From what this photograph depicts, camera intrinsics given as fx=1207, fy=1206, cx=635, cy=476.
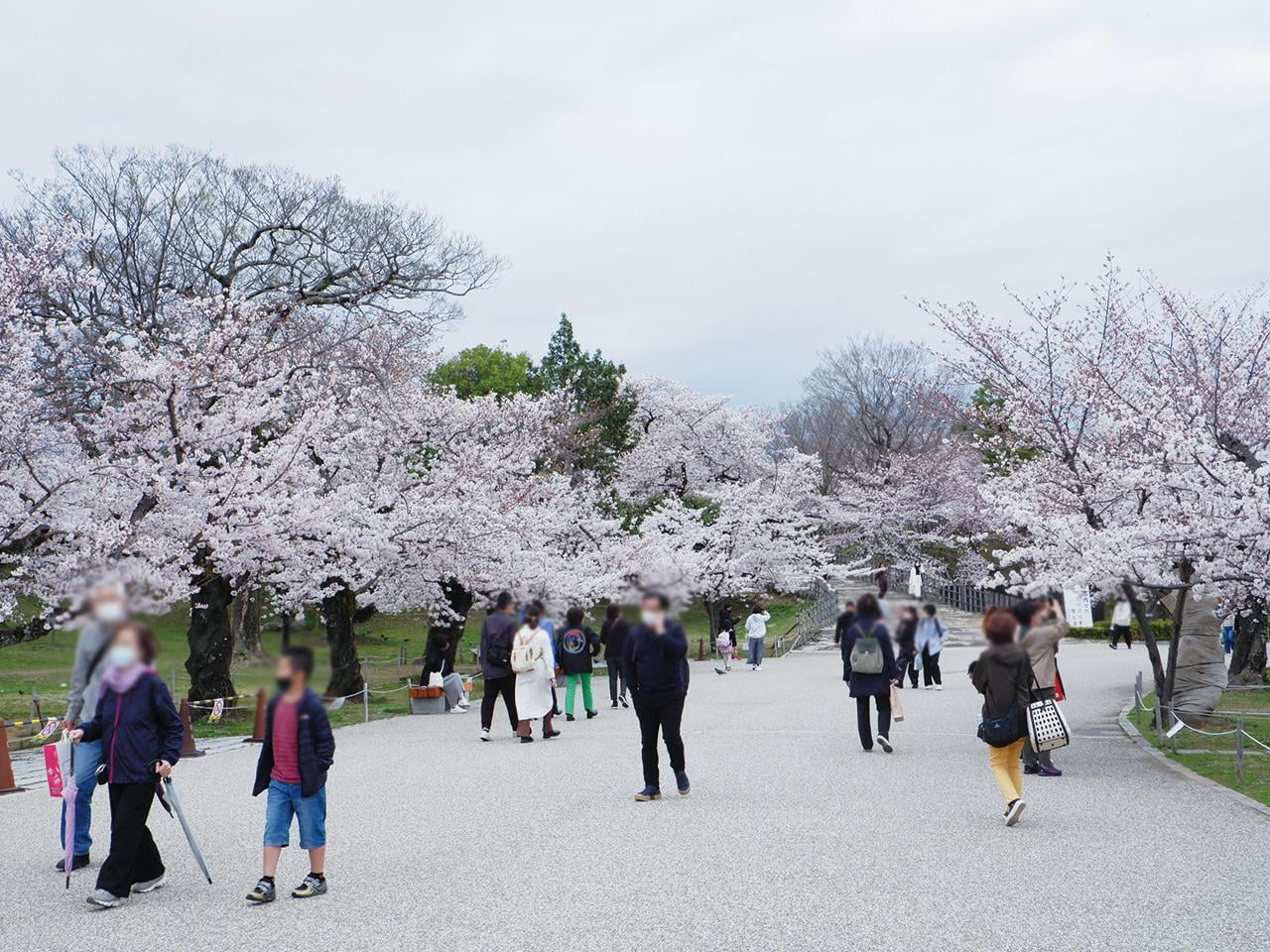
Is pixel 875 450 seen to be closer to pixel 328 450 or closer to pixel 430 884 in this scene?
pixel 328 450

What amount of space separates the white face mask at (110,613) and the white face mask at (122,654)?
64 mm

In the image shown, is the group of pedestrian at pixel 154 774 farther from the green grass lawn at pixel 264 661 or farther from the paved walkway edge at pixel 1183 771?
the paved walkway edge at pixel 1183 771

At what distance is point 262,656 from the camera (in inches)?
91.5

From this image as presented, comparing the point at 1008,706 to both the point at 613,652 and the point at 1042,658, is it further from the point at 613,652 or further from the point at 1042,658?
the point at 613,652

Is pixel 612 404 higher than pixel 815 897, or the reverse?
pixel 612 404

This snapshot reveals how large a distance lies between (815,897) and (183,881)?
3828mm

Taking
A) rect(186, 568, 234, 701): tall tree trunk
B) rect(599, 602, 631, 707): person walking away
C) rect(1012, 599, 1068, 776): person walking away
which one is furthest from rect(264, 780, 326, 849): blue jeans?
rect(186, 568, 234, 701): tall tree trunk

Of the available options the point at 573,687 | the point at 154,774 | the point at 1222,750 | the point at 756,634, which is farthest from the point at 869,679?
the point at 756,634

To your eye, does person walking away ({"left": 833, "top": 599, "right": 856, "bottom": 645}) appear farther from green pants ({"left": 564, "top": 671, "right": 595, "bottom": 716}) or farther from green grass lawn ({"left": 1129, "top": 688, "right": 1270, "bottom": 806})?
green pants ({"left": 564, "top": 671, "right": 595, "bottom": 716})

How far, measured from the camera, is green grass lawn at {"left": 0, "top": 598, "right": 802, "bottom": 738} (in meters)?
2.33

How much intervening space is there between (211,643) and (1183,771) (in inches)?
502

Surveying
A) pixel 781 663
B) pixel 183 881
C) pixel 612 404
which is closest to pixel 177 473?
pixel 183 881

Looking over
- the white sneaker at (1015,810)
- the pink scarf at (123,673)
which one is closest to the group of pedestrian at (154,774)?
the pink scarf at (123,673)

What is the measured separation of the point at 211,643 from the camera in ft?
57.0
